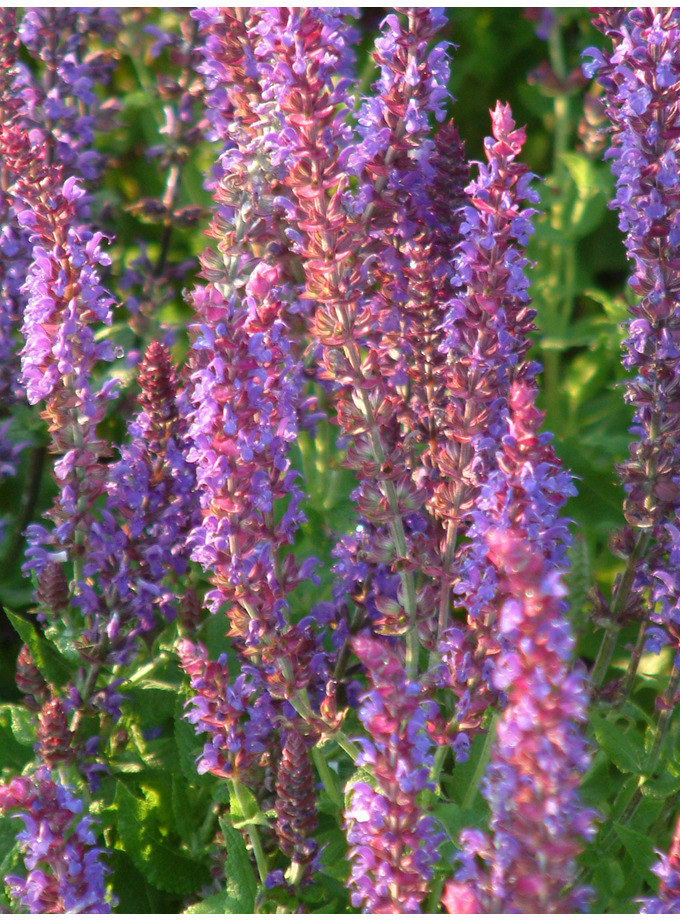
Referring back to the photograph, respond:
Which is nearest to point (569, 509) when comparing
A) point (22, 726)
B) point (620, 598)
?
point (620, 598)

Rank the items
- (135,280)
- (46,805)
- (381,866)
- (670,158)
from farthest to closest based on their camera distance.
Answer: (135,280) → (670,158) → (46,805) → (381,866)

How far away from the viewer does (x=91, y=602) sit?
7.89 ft

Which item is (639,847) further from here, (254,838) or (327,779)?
(254,838)

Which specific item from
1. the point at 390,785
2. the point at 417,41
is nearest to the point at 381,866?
the point at 390,785

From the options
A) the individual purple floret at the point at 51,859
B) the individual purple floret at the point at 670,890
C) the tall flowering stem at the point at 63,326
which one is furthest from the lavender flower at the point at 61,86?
the individual purple floret at the point at 670,890

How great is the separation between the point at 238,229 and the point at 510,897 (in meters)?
1.36

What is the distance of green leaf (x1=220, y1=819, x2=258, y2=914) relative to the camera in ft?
6.81

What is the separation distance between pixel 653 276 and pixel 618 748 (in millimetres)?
1021

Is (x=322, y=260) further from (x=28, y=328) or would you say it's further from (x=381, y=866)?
(x=381, y=866)

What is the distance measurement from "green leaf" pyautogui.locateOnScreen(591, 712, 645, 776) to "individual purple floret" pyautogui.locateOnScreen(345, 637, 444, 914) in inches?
26.0

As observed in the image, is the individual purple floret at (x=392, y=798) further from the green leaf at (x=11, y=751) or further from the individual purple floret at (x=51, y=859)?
the green leaf at (x=11, y=751)

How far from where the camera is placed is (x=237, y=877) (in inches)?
82.2

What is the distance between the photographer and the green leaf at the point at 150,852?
2330 mm

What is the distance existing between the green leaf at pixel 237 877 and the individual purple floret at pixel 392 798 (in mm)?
409
